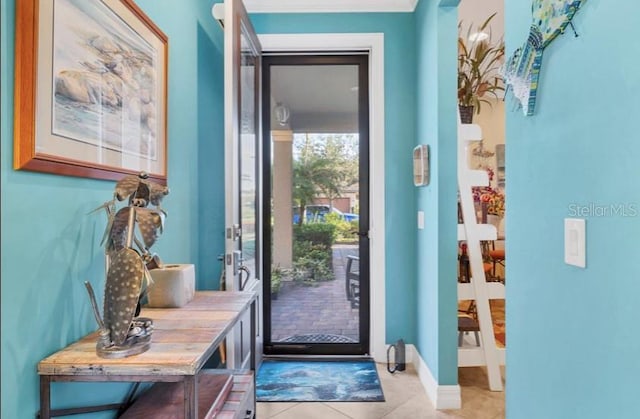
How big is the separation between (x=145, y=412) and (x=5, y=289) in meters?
0.61

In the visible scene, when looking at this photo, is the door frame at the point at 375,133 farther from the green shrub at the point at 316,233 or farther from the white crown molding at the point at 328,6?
the green shrub at the point at 316,233

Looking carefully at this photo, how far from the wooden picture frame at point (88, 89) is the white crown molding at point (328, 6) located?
1340 mm

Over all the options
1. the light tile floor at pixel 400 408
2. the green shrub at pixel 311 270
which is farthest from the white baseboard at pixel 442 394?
the green shrub at pixel 311 270

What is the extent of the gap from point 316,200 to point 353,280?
0.71m

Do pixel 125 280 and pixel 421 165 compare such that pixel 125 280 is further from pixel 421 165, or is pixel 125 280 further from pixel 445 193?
pixel 421 165

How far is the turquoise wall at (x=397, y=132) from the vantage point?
2820 mm

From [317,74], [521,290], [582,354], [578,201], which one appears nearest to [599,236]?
[578,201]

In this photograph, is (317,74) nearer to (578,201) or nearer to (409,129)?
(409,129)

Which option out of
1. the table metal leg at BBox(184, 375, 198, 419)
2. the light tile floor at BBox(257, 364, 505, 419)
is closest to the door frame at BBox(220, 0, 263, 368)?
the light tile floor at BBox(257, 364, 505, 419)

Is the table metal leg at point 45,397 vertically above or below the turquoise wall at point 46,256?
below

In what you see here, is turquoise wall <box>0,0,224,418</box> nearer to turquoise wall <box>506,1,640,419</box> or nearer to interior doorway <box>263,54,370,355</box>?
interior doorway <box>263,54,370,355</box>

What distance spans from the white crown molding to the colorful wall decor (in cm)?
192

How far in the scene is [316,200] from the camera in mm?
3021

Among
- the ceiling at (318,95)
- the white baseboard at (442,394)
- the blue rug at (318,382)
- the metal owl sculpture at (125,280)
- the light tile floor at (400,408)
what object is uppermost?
the ceiling at (318,95)
